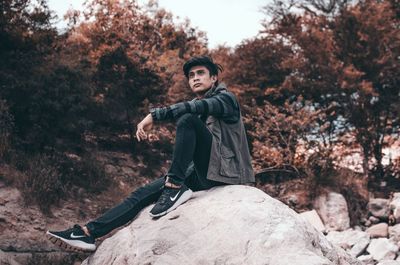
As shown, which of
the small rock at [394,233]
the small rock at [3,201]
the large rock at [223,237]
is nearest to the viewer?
the large rock at [223,237]

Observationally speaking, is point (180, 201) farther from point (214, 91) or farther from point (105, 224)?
point (214, 91)

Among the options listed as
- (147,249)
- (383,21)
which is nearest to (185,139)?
(147,249)

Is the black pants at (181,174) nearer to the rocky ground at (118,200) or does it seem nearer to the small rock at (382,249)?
the rocky ground at (118,200)

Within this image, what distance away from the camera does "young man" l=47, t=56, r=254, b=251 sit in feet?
12.3

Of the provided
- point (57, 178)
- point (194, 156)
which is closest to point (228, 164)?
point (194, 156)

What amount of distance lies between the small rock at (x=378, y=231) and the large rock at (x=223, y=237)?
621 cm

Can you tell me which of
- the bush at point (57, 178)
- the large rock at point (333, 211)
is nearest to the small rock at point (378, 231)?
the large rock at point (333, 211)

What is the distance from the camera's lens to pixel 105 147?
11938 mm

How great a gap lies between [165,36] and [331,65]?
289 inches

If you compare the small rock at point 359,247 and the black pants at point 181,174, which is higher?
the black pants at point 181,174

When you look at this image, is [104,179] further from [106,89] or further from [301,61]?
[301,61]

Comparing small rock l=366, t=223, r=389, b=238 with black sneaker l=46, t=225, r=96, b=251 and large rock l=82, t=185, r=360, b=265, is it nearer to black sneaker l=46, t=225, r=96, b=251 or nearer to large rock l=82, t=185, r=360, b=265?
large rock l=82, t=185, r=360, b=265

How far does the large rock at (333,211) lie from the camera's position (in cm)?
1041

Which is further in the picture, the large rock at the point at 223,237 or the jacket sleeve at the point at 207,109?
the jacket sleeve at the point at 207,109
